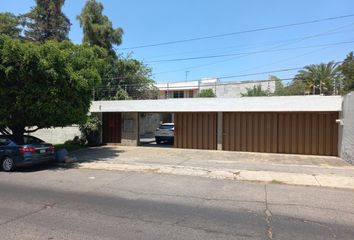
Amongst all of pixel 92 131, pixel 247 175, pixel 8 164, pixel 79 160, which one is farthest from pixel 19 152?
pixel 92 131

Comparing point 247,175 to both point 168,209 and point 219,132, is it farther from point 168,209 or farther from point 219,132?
point 219,132

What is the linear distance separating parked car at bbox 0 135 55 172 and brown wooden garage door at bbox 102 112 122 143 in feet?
30.5

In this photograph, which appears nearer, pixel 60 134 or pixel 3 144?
pixel 3 144

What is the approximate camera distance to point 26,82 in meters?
14.8

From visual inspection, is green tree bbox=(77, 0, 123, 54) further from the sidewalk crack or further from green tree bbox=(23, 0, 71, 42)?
the sidewalk crack

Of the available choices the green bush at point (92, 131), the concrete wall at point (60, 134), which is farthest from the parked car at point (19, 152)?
the concrete wall at point (60, 134)

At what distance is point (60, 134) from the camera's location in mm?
24750

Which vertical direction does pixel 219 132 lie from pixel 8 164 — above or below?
above

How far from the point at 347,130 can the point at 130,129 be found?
1317cm

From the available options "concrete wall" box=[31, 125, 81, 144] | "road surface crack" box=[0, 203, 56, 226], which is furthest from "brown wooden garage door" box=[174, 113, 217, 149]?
"road surface crack" box=[0, 203, 56, 226]

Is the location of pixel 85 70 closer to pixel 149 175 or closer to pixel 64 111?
pixel 64 111

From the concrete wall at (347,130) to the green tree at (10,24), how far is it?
107 feet

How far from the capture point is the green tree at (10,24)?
36.8 m

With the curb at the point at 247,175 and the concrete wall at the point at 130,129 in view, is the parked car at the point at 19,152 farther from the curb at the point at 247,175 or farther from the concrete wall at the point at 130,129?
the concrete wall at the point at 130,129
